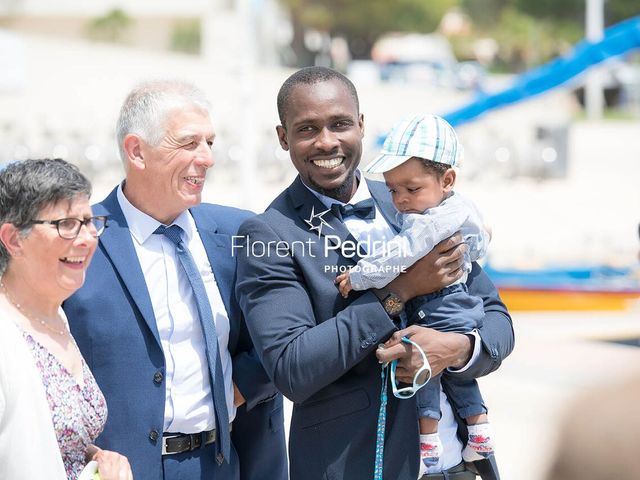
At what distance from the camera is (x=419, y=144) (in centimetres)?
310

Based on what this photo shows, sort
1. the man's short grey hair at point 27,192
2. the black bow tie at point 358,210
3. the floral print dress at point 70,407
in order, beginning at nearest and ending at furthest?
1. the floral print dress at point 70,407
2. the man's short grey hair at point 27,192
3. the black bow tie at point 358,210

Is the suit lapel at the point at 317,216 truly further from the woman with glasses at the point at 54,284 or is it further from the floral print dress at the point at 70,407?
the floral print dress at the point at 70,407

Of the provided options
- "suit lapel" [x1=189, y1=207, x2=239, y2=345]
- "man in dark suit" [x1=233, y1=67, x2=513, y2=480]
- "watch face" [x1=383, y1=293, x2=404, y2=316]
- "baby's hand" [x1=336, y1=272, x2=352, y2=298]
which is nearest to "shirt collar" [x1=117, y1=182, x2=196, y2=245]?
"suit lapel" [x1=189, y1=207, x2=239, y2=345]

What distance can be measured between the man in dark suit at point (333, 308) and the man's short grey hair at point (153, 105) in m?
0.37

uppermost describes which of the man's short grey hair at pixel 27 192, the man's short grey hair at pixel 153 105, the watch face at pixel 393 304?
the man's short grey hair at pixel 153 105

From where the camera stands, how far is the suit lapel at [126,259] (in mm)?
3150

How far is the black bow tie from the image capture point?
3.12 metres

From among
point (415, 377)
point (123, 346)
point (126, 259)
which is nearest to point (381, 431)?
point (415, 377)

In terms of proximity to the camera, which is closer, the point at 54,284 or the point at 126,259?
the point at 54,284

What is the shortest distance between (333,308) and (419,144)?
583 millimetres

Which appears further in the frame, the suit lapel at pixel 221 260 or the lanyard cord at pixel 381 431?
the suit lapel at pixel 221 260

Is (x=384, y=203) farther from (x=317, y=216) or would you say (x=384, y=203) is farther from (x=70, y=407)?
(x=70, y=407)

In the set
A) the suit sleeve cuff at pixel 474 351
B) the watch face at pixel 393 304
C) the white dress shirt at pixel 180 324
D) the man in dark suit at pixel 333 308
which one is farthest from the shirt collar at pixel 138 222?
the suit sleeve cuff at pixel 474 351

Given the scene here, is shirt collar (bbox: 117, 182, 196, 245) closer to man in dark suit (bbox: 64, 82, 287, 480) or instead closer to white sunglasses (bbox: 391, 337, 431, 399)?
man in dark suit (bbox: 64, 82, 287, 480)
